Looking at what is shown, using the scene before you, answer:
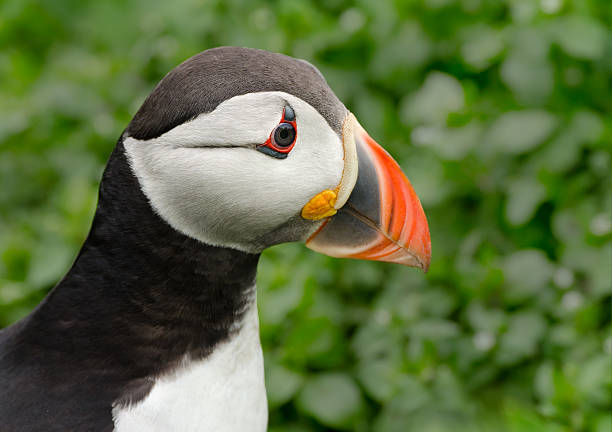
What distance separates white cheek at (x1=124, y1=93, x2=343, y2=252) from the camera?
1774 millimetres

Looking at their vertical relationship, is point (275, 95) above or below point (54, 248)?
above

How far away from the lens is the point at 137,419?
1.89m

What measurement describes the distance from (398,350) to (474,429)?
0.40 meters

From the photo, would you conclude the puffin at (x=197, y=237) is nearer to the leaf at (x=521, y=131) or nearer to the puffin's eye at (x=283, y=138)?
the puffin's eye at (x=283, y=138)

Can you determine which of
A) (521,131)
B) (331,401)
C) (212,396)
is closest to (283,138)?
(212,396)

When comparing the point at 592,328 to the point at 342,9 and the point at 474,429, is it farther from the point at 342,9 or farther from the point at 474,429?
the point at 342,9

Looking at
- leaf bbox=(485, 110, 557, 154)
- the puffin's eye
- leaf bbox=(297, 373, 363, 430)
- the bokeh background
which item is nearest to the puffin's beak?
the puffin's eye

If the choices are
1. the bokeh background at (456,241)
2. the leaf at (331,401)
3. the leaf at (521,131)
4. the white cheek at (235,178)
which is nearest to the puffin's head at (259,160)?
the white cheek at (235,178)

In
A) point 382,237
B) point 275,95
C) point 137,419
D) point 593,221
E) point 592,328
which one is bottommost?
point 592,328

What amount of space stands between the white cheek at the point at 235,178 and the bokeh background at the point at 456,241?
120cm

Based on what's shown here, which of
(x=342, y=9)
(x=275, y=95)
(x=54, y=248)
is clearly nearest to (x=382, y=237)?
(x=275, y=95)

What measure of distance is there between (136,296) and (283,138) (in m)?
0.51

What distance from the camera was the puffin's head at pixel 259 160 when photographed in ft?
5.79

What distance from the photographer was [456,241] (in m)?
3.53
